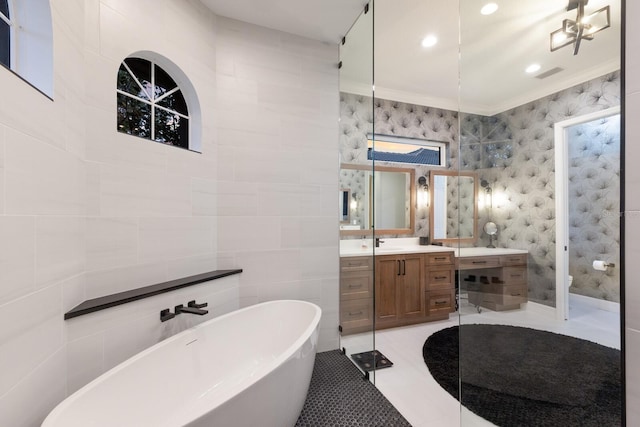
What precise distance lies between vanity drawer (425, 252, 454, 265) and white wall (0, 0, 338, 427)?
4.30 ft

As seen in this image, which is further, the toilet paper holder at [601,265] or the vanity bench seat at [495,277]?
the vanity bench seat at [495,277]

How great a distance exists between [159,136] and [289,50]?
1358mm

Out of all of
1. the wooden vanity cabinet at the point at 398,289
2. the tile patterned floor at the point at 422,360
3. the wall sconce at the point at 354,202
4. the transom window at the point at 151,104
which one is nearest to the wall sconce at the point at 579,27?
the tile patterned floor at the point at 422,360

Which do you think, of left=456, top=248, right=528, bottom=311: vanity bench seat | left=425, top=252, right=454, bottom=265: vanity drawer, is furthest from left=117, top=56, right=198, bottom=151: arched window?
left=425, top=252, right=454, bottom=265: vanity drawer

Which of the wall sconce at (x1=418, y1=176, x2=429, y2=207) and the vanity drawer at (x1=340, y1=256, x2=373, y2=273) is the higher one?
the wall sconce at (x1=418, y1=176, x2=429, y2=207)

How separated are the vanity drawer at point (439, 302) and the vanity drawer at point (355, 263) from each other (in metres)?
1.06

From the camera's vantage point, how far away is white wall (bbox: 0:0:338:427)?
987 millimetres

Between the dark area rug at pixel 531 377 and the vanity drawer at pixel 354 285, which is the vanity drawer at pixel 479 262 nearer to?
the dark area rug at pixel 531 377

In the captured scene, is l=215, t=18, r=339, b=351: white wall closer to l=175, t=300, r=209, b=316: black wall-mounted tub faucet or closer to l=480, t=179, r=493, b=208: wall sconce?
l=175, t=300, r=209, b=316: black wall-mounted tub faucet

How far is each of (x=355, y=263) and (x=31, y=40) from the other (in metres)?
2.47

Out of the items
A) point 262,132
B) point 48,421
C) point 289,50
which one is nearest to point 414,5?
point 289,50

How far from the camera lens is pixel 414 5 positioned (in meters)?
2.10

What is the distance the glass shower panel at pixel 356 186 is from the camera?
2.28m

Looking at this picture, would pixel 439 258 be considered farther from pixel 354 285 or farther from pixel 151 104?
pixel 151 104
